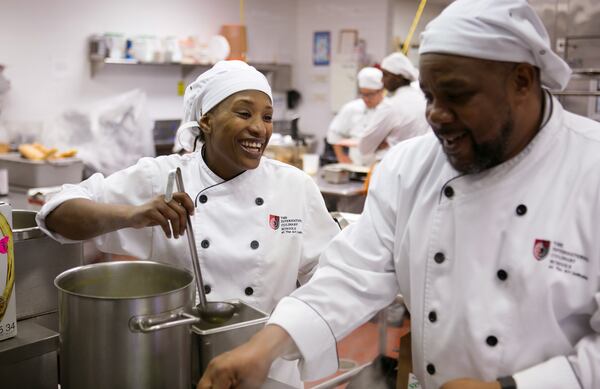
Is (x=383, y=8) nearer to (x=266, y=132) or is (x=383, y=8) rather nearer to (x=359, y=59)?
(x=359, y=59)

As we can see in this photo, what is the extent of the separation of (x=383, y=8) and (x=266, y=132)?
6.65 metres

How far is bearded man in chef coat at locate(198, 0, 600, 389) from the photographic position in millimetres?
1240

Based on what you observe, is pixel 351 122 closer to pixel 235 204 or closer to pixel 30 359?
pixel 235 204

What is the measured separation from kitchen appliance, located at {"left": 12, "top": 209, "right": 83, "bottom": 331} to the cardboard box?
0.86ft

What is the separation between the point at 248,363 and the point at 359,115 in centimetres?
612

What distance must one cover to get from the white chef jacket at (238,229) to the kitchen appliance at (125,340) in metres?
0.58

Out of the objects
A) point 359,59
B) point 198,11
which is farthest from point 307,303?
point 359,59

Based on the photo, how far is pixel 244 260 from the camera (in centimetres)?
185

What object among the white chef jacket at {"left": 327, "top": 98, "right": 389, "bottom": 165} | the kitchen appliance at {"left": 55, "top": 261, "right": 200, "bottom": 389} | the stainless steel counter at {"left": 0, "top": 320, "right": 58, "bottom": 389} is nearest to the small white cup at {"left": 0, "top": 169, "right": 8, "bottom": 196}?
the stainless steel counter at {"left": 0, "top": 320, "right": 58, "bottom": 389}

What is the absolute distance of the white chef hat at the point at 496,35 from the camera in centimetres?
123

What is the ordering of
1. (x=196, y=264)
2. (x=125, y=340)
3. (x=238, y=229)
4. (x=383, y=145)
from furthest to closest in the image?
1. (x=383, y=145)
2. (x=238, y=229)
3. (x=196, y=264)
4. (x=125, y=340)

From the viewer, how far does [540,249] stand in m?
1.29

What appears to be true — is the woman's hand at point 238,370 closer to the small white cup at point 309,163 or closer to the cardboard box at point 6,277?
the cardboard box at point 6,277

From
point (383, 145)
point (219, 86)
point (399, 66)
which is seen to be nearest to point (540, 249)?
point (219, 86)
